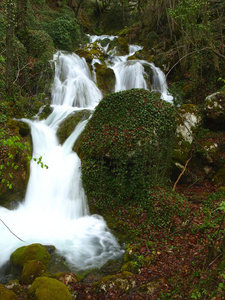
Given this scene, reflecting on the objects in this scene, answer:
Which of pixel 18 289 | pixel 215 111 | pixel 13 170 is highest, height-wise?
pixel 215 111

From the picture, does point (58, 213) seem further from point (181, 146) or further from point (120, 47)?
point (120, 47)

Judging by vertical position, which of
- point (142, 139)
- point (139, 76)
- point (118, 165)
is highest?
point (139, 76)

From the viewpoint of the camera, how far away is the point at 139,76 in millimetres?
16250

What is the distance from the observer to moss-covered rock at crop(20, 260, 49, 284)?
462cm

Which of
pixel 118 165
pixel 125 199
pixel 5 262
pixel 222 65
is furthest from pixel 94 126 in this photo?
pixel 222 65

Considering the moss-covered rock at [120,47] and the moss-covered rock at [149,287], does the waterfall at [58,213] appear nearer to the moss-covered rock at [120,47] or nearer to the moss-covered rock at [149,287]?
the moss-covered rock at [149,287]

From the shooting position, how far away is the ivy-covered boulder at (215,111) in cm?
1045

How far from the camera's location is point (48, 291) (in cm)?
391

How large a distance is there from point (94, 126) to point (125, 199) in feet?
10.4

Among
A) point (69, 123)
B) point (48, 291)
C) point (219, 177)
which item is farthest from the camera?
point (69, 123)

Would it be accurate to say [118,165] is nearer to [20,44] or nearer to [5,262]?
[5,262]

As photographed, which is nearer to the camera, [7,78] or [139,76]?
[7,78]

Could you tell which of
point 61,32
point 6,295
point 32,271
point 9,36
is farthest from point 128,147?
point 61,32

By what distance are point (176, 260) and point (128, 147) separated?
387 cm
